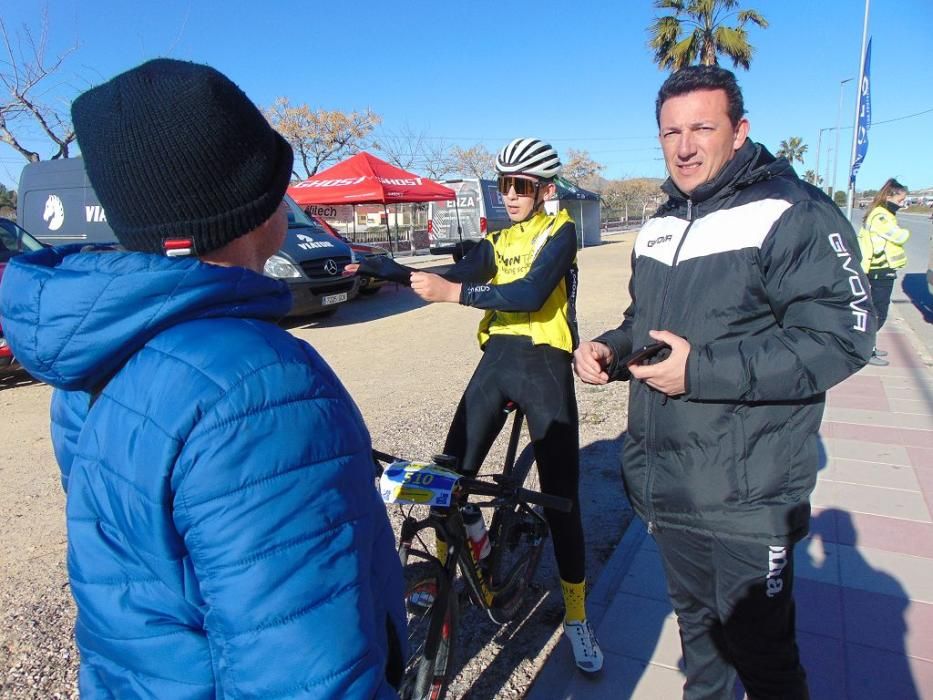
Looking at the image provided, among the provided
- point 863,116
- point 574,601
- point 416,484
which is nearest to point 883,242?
point 574,601

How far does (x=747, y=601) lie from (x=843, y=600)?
151cm

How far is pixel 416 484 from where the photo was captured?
1.81 metres

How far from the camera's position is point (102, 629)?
0.93 m

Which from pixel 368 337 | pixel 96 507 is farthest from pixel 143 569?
pixel 368 337

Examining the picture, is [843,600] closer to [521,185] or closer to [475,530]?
[475,530]

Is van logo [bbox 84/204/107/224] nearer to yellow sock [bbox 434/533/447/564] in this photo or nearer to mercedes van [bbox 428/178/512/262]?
yellow sock [bbox 434/533/447/564]

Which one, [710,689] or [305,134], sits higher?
[305,134]

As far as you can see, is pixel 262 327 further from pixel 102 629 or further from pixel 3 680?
pixel 3 680

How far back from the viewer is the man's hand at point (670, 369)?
5.44 ft

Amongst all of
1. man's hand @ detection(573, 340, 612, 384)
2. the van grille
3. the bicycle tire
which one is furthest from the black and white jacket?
the van grille

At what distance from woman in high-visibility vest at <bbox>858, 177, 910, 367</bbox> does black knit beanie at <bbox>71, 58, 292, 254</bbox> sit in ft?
25.8

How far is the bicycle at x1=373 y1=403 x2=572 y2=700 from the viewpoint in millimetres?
1837

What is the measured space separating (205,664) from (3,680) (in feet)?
7.40

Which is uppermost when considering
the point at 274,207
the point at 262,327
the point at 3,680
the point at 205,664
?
the point at 274,207
